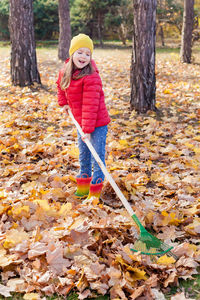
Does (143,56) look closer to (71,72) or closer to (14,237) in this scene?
(71,72)

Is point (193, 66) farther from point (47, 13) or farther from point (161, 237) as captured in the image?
point (47, 13)

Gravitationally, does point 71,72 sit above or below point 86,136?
above

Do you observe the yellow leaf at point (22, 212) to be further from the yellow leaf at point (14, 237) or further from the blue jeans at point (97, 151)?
the blue jeans at point (97, 151)

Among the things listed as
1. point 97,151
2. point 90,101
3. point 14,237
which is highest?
point 90,101

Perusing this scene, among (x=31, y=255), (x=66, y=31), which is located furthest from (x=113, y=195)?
(x=66, y=31)

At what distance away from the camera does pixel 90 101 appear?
9.19 ft

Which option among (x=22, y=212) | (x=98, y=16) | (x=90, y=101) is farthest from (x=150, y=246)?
(x=98, y=16)

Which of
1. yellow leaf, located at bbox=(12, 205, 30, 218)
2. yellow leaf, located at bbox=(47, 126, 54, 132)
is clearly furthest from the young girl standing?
yellow leaf, located at bbox=(47, 126, 54, 132)

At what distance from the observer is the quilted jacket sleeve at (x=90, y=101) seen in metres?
2.80

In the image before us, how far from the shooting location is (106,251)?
2.42 meters

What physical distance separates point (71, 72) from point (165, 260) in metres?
1.82

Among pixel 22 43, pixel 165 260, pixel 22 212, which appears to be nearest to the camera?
pixel 165 260

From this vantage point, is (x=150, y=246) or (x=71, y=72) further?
(x=71, y=72)

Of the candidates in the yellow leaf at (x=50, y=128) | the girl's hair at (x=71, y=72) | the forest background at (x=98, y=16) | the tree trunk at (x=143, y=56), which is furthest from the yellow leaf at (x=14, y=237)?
the forest background at (x=98, y=16)
